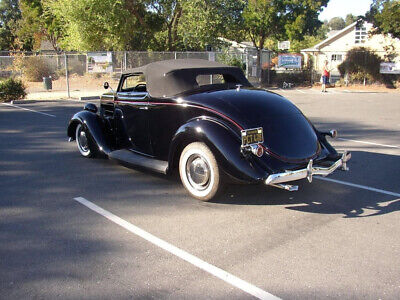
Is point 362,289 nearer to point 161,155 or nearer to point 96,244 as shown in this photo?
point 96,244

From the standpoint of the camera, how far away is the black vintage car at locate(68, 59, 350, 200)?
4391mm

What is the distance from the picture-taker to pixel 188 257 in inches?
135

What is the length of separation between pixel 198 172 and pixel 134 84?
266 centimetres

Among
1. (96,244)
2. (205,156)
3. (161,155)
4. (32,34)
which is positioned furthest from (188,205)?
(32,34)

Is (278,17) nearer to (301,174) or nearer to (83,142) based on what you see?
(83,142)

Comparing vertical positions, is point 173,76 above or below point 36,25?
below

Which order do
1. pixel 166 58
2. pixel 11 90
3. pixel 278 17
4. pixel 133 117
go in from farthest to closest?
pixel 278 17 → pixel 166 58 → pixel 11 90 → pixel 133 117

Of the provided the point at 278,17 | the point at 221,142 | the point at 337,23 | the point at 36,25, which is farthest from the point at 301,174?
the point at 337,23

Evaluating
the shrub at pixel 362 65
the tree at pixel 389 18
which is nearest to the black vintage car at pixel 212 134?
the tree at pixel 389 18

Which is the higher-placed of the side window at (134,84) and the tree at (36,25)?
the tree at (36,25)

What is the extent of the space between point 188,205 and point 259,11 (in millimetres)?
29904

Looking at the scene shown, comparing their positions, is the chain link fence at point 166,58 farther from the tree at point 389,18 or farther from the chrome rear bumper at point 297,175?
the chrome rear bumper at point 297,175

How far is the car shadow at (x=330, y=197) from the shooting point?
4.52 m

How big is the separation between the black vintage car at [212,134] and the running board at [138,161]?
0.05 ft
